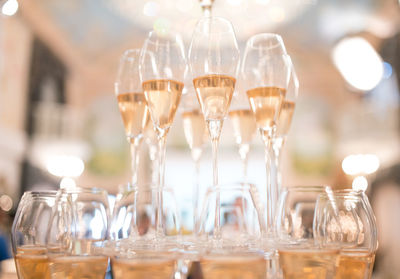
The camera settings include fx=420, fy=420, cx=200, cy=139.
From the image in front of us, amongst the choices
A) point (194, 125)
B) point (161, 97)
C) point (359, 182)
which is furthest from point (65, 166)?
point (161, 97)

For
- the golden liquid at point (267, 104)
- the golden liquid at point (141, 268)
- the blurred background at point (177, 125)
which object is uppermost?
the blurred background at point (177, 125)

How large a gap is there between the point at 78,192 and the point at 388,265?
236 inches

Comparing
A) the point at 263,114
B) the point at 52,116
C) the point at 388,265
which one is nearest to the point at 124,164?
the point at 52,116

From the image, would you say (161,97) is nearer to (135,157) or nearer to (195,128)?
(135,157)

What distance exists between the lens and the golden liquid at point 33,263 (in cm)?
71

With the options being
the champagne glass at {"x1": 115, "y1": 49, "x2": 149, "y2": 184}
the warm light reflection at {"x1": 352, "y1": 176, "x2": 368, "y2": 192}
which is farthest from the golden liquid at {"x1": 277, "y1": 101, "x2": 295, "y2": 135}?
the warm light reflection at {"x1": 352, "y1": 176, "x2": 368, "y2": 192}

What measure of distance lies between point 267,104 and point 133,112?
1.06 feet

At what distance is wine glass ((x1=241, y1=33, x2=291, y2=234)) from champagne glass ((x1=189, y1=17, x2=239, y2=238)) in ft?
0.32

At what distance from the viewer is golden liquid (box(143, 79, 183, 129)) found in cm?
83

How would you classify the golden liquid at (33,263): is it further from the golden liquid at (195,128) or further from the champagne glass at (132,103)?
the golden liquid at (195,128)

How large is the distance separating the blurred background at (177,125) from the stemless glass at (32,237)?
527 cm

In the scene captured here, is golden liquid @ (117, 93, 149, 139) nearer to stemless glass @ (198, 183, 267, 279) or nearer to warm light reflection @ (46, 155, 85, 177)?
stemless glass @ (198, 183, 267, 279)

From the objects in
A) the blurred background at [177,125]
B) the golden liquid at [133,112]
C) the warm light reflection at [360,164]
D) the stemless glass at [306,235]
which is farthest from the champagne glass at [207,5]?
the warm light reflection at [360,164]

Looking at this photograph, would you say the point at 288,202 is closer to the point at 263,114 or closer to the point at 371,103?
the point at 263,114
